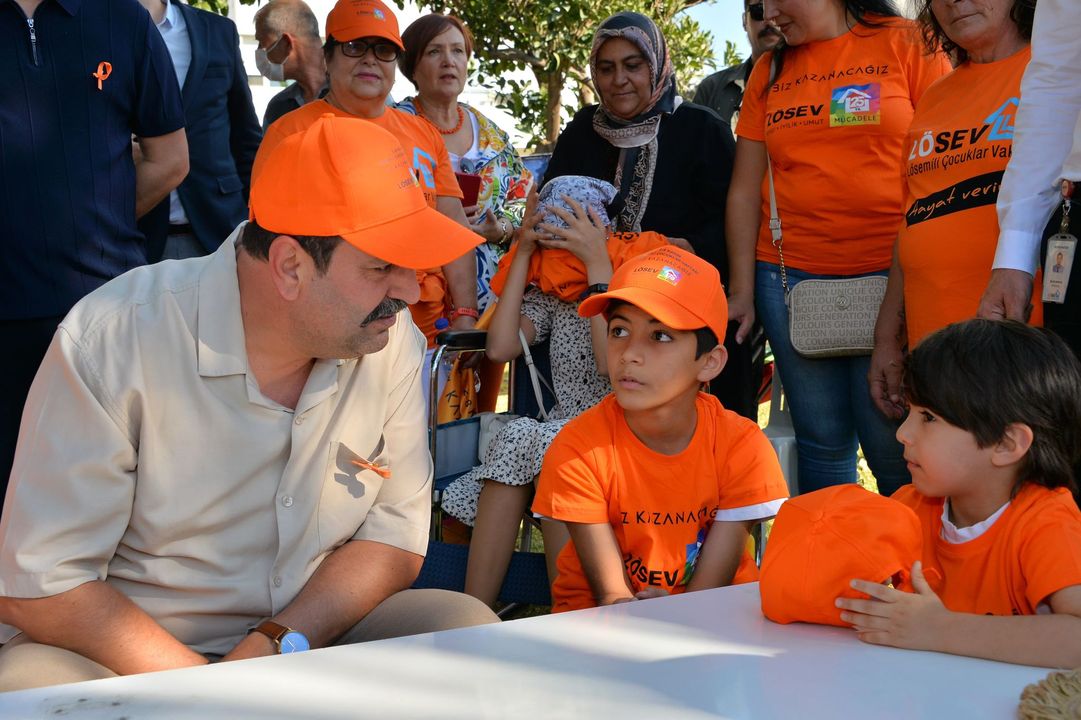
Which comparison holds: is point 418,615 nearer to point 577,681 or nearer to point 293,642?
point 293,642

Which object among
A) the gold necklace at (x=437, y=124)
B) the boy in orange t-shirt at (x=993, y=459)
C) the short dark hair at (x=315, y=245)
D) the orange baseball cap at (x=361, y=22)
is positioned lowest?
the boy in orange t-shirt at (x=993, y=459)

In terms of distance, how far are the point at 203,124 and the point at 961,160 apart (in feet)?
9.40

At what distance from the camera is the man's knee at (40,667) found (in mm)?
1723

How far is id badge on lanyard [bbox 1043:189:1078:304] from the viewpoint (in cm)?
215

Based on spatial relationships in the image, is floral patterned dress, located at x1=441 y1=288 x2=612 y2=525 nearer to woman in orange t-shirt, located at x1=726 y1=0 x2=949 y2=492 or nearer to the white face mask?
woman in orange t-shirt, located at x1=726 y1=0 x2=949 y2=492

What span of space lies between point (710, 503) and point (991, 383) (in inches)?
33.6

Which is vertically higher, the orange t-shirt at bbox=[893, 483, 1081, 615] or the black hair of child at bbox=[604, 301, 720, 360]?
the black hair of child at bbox=[604, 301, 720, 360]

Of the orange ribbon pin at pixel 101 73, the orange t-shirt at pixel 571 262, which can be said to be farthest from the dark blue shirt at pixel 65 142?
the orange t-shirt at pixel 571 262

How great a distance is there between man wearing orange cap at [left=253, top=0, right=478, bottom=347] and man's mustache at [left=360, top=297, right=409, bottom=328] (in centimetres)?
205

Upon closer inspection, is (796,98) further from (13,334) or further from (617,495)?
(13,334)

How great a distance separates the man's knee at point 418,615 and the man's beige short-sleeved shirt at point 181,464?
0.46ft

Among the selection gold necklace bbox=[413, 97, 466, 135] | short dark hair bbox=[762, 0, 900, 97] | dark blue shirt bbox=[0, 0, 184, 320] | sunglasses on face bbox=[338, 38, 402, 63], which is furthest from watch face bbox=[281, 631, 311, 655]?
gold necklace bbox=[413, 97, 466, 135]

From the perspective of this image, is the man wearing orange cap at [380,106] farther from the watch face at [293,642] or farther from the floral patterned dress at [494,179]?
the watch face at [293,642]

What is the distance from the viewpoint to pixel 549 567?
2.88 meters
